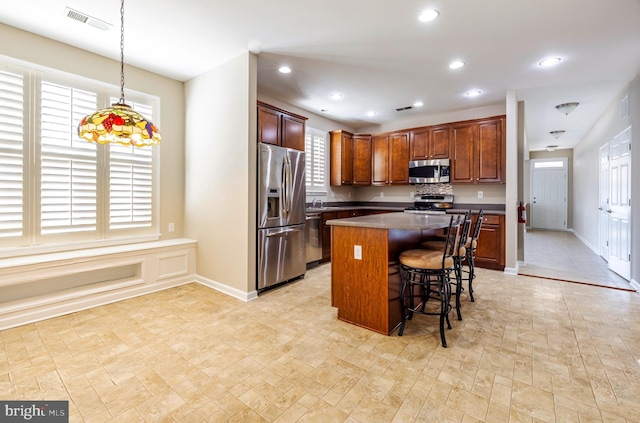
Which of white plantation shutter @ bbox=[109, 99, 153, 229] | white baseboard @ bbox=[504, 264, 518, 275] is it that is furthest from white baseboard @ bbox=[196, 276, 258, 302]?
white baseboard @ bbox=[504, 264, 518, 275]

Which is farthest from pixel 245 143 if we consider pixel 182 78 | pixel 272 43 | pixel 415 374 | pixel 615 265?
pixel 615 265

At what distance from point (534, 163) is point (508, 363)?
1066 cm

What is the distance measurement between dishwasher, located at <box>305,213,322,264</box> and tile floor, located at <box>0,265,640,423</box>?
65.8 inches

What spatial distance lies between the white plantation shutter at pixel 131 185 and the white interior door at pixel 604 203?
7.31 m

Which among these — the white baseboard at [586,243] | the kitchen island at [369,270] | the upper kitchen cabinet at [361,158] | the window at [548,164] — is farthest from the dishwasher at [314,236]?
the window at [548,164]

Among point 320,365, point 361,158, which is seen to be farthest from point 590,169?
point 320,365

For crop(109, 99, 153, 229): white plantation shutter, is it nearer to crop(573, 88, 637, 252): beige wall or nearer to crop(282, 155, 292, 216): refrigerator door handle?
crop(282, 155, 292, 216): refrigerator door handle

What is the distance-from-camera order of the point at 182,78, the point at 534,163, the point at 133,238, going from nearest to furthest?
the point at 133,238, the point at 182,78, the point at 534,163

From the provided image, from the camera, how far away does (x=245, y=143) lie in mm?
3387

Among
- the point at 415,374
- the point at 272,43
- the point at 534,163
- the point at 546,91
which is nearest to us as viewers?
the point at 415,374

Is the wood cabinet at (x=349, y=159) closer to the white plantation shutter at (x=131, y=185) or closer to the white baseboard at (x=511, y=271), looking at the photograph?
the white baseboard at (x=511, y=271)

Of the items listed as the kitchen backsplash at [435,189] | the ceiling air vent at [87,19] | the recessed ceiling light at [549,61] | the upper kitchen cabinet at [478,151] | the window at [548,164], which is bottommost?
the kitchen backsplash at [435,189]

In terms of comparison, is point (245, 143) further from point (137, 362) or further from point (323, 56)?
point (137, 362)

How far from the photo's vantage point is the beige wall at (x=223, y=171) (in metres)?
3.41
